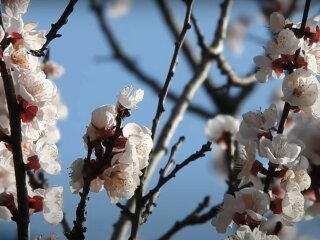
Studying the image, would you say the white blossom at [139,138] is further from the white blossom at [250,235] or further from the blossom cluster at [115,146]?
the white blossom at [250,235]

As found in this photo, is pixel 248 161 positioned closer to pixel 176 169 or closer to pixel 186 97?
pixel 176 169

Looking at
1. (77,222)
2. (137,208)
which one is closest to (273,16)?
(137,208)

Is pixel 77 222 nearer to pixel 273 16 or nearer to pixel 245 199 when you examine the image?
pixel 245 199

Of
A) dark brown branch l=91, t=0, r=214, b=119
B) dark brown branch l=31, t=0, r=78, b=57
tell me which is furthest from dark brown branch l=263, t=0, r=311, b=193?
dark brown branch l=91, t=0, r=214, b=119

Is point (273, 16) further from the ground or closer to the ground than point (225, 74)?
closer to the ground

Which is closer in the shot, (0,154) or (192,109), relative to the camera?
(0,154)

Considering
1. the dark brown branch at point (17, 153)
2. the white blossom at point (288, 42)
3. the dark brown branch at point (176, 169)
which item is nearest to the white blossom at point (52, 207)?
the dark brown branch at point (17, 153)

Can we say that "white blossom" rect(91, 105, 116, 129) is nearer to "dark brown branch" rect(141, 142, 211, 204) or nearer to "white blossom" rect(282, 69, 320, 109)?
"dark brown branch" rect(141, 142, 211, 204)
